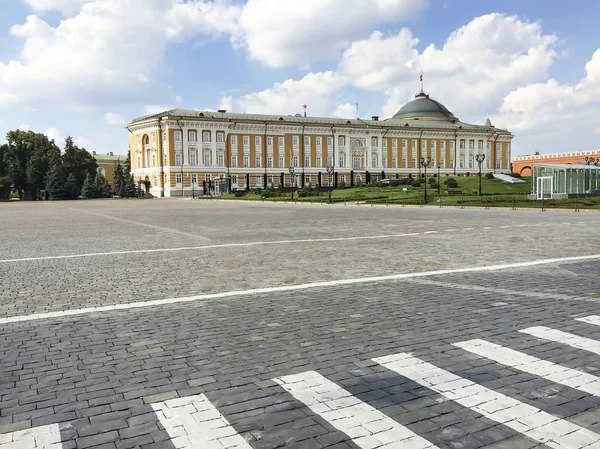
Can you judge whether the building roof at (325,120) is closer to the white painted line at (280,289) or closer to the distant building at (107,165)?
the distant building at (107,165)

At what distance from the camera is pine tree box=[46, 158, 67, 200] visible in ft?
259

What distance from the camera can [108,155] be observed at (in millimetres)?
134625

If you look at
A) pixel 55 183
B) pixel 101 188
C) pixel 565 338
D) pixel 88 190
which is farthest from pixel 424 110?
pixel 565 338

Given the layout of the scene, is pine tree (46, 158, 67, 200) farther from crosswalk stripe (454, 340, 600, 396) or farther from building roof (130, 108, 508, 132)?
crosswalk stripe (454, 340, 600, 396)

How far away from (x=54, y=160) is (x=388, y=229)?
2994 inches

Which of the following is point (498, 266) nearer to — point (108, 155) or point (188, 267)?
point (188, 267)

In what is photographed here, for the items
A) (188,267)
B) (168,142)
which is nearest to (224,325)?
(188,267)

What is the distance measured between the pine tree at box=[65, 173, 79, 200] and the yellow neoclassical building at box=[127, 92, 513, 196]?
10768 millimetres

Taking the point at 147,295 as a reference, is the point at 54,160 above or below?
above

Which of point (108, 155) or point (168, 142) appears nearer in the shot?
point (168, 142)

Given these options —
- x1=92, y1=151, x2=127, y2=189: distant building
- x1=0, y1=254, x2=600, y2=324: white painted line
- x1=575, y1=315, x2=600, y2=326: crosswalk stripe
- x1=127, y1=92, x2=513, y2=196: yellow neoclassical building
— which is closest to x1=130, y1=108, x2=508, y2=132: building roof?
x1=127, y1=92, x2=513, y2=196: yellow neoclassical building

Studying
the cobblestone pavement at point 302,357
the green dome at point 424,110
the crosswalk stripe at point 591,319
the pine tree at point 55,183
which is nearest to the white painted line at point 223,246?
the cobblestone pavement at point 302,357

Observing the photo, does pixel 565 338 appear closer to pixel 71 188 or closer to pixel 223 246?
pixel 223 246

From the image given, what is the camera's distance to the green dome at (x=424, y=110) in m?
108
